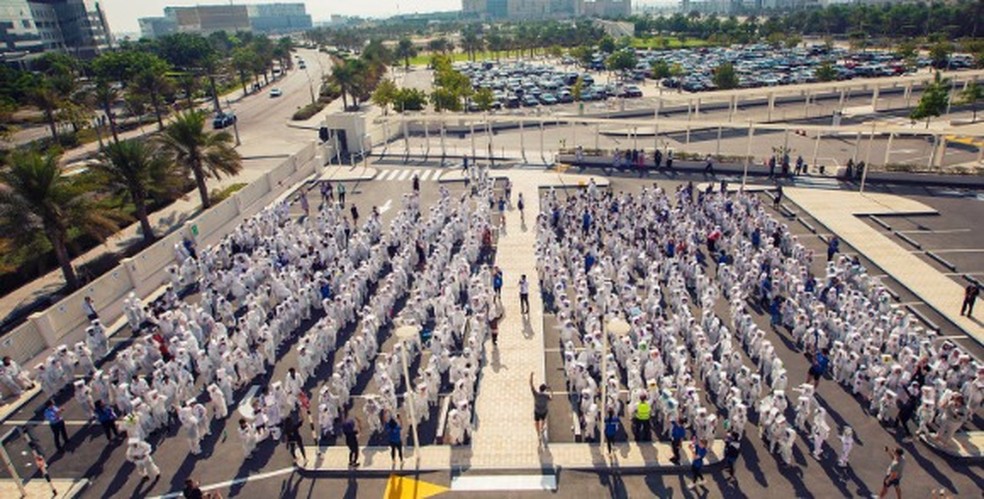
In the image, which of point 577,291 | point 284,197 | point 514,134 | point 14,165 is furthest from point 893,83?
point 14,165

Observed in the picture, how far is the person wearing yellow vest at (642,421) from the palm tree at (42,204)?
73.5ft

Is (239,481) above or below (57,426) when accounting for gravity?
below

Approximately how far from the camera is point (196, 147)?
110 feet

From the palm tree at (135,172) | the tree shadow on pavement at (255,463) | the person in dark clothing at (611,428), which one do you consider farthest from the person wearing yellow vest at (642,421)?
the palm tree at (135,172)

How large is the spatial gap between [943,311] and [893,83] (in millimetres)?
35968

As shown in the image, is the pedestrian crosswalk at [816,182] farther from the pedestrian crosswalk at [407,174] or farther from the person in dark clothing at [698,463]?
the person in dark clothing at [698,463]

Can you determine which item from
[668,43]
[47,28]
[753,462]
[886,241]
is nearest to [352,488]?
[753,462]

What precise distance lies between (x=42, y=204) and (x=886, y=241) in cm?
3507

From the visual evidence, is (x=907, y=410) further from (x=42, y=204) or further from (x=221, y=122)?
(x=221, y=122)

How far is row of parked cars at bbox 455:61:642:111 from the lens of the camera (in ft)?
225

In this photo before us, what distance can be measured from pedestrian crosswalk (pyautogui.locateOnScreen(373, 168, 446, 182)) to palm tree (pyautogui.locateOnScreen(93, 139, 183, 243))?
42.2 ft

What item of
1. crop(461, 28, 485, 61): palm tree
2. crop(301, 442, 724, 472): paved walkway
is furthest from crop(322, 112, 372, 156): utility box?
crop(461, 28, 485, 61): palm tree

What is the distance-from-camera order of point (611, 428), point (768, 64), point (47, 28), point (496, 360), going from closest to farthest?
1. point (611, 428)
2. point (496, 360)
3. point (768, 64)
4. point (47, 28)

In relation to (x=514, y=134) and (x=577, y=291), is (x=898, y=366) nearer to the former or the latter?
(x=577, y=291)
